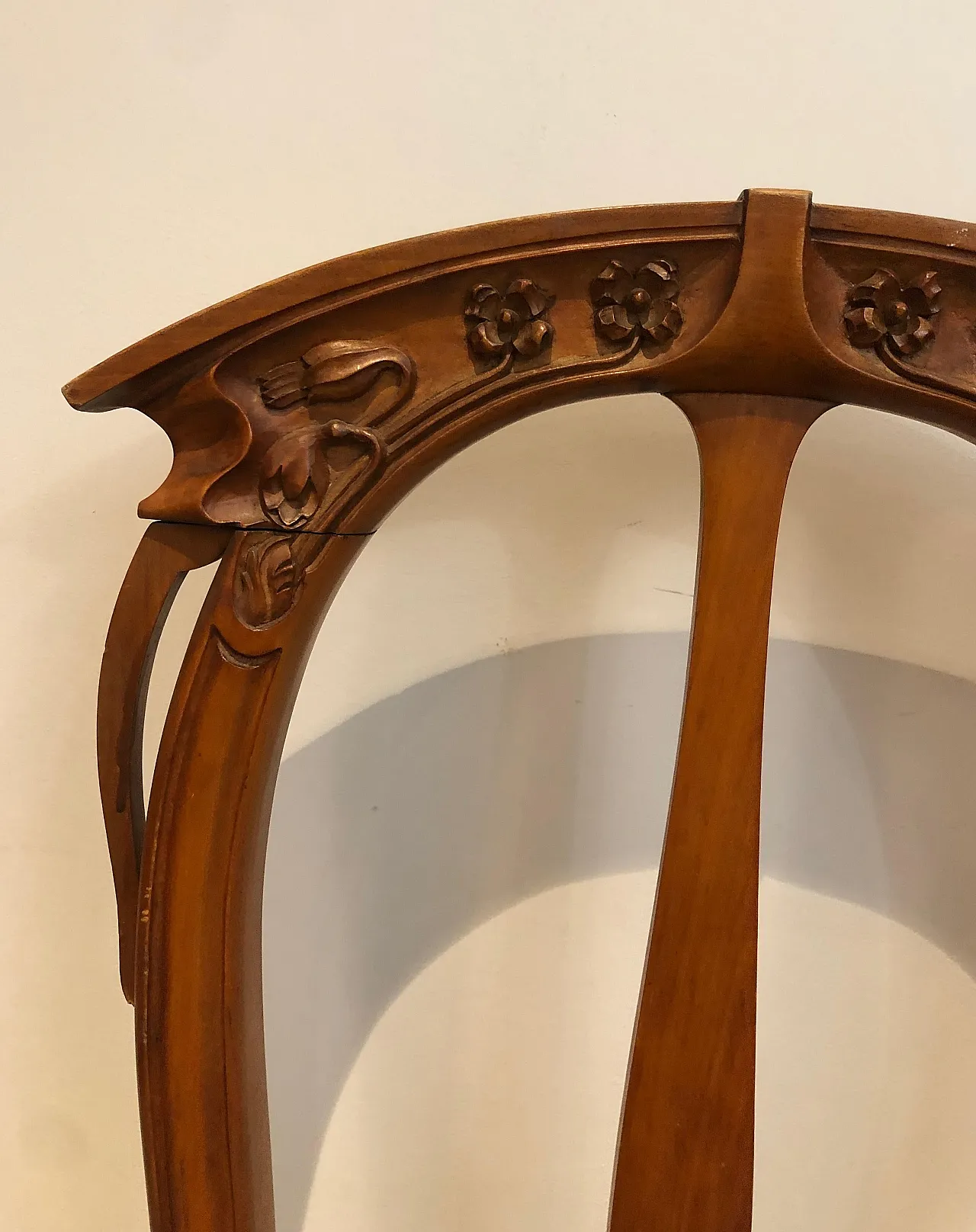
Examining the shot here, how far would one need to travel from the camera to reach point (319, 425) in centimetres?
41

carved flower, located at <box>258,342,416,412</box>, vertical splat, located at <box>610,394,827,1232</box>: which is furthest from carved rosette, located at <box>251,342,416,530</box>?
vertical splat, located at <box>610,394,827,1232</box>

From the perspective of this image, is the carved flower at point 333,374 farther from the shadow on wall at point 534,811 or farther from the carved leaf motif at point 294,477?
the shadow on wall at point 534,811

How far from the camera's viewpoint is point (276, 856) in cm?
61

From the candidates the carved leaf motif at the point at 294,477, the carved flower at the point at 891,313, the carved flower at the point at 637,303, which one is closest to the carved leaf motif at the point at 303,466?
the carved leaf motif at the point at 294,477

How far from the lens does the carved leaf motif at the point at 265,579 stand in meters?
0.42

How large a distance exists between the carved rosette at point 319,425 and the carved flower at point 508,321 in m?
0.03

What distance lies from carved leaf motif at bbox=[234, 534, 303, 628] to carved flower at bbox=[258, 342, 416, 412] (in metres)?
0.06

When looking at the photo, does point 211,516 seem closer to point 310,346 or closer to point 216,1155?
point 310,346

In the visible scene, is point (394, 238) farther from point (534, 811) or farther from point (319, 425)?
point (534, 811)

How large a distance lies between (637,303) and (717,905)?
0.27 meters

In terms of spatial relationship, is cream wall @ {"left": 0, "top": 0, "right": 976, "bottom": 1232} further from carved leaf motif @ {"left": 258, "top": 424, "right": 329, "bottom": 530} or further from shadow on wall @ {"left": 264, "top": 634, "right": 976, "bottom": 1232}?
carved leaf motif @ {"left": 258, "top": 424, "right": 329, "bottom": 530}

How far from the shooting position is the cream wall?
56cm

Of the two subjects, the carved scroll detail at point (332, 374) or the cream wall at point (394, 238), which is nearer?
the carved scroll detail at point (332, 374)

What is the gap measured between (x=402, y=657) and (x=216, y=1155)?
302 millimetres
